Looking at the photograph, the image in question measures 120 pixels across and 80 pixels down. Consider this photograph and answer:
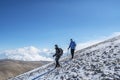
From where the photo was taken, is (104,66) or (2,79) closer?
(104,66)

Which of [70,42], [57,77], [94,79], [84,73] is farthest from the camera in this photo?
[70,42]

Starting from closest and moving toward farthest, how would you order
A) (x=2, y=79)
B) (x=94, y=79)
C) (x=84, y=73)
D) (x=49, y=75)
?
(x=94, y=79), (x=84, y=73), (x=49, y=75), (x=2, y=79)

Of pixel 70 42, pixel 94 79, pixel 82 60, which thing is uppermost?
pixel 70 42

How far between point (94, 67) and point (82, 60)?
5267mm

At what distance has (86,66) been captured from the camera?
96.4ft

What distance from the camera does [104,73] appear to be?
25.0 metres

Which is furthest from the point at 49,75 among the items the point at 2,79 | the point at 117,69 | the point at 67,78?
the point at 2,79

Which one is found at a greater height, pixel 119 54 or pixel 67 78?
pixel 119 54

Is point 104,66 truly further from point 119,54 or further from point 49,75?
Result: point 49,75

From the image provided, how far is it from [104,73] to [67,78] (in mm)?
4323

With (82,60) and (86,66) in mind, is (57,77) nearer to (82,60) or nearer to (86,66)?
(86,66)

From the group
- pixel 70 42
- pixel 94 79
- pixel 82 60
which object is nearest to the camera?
pixel 94 79

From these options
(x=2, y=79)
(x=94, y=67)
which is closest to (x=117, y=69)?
(x=94, y=67)

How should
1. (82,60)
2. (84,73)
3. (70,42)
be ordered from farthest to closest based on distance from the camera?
(70,42) < (82,60) < (84,73)
